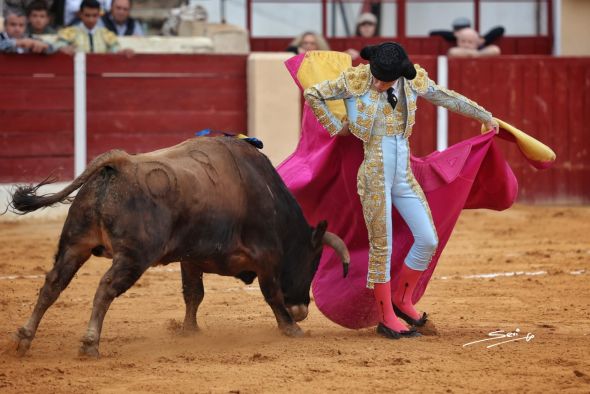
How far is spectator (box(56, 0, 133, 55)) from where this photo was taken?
8891 mm

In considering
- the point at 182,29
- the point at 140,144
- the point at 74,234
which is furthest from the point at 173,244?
the point at 182,29

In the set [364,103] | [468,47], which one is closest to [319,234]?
[364,103]

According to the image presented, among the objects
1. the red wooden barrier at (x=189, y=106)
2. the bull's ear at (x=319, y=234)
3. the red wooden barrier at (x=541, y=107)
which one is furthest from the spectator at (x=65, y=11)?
the bull's ear at (x=319, y=234)

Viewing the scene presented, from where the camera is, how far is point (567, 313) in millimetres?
5363

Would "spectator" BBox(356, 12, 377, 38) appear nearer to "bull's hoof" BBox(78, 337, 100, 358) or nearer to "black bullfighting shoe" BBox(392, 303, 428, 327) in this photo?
"black bullfighting shoe" BBox(392, 303, 428, 327)

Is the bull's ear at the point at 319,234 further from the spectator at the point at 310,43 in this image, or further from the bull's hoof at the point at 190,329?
the spectator at the point at 310,43

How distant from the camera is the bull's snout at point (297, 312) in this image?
4.95m

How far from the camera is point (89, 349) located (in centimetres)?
419

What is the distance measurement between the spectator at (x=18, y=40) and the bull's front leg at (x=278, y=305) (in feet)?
15.0

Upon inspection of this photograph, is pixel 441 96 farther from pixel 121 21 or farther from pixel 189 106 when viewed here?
pixel 121 21

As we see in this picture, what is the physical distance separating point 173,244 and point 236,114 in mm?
5208

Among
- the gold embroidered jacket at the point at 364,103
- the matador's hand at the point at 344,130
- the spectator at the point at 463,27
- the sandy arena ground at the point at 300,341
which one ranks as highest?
the spectator at the point at 463,27

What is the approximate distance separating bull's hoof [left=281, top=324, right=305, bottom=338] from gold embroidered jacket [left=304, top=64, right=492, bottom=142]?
0.81m

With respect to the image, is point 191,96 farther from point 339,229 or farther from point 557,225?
point 339,229
